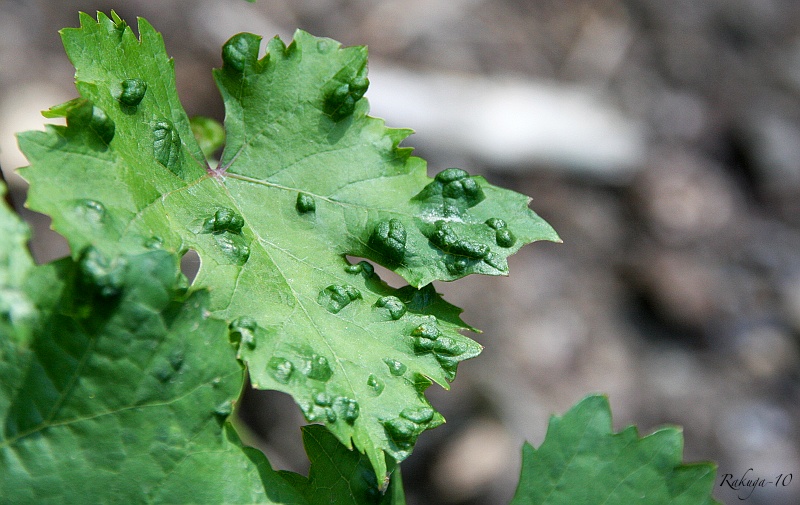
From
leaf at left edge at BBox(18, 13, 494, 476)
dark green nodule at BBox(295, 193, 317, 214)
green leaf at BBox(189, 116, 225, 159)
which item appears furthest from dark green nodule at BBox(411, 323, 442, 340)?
green leaf at BBox(189, 116, 225, 159)

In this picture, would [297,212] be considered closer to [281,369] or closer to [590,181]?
[281,369]

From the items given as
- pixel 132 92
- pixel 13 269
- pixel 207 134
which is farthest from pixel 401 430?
pixel 207 134

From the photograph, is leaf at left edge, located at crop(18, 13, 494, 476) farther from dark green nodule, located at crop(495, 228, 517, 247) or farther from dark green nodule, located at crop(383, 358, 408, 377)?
dark green nodule, located at crop(495, 228, 517, 247)

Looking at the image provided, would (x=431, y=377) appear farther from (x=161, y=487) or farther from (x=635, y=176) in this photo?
(x=635, y=176)

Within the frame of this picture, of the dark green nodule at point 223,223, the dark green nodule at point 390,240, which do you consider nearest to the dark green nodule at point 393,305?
the dark green nodule at point 390,240

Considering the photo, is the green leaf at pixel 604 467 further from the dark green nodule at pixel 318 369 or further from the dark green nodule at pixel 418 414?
the dark green nodule at pixel 318 369

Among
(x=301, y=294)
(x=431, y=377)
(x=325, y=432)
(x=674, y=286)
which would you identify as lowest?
(x=325, y=432)

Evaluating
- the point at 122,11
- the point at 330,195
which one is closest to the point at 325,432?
the point at 330,195
